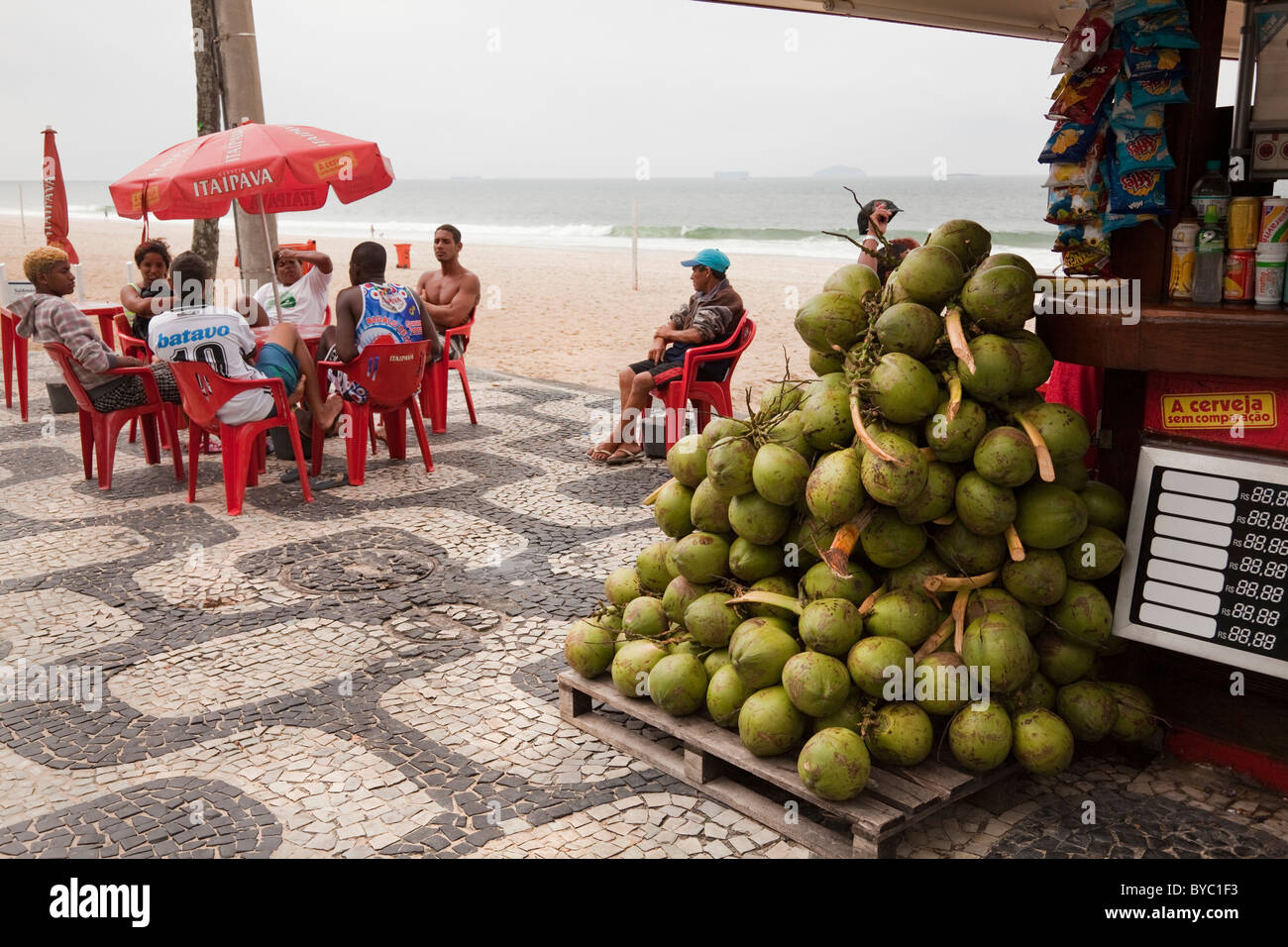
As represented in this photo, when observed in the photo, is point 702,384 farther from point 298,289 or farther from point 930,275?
point 930,275

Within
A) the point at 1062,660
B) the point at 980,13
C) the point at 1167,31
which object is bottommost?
the point at 1062,660

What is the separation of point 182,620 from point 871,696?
336 centimetres

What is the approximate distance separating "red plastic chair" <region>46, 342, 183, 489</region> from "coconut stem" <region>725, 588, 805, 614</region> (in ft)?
17.1

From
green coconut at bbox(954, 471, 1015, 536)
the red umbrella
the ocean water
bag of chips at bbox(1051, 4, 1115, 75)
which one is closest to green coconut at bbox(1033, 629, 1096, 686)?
green coconut at bbox(954, 471, 1015, 536)

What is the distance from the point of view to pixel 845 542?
3.33 meters

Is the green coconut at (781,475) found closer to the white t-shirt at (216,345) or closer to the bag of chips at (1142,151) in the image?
the bag of chips at (1142,151)

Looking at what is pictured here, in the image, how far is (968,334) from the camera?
339 cm

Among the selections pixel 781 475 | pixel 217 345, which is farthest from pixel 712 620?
pixel 217 345

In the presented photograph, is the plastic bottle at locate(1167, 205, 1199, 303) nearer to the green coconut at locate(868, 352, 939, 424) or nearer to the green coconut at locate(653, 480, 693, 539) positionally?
the green coconut at locate(868, 352, 939, 424)

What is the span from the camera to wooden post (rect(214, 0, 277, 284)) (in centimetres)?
886

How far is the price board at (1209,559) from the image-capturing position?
3225 mm

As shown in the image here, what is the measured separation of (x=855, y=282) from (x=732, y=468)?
2.70 feet

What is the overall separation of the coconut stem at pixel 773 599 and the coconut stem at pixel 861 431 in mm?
585

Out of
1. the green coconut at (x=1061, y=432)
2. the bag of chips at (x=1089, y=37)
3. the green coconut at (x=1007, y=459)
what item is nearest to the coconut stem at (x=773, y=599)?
the green coconut at (x=1007, y=459)
